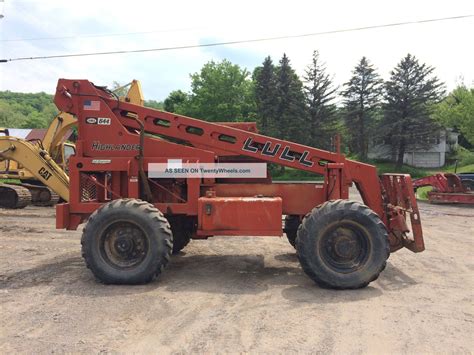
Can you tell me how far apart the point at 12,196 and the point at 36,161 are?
4758 millimetres

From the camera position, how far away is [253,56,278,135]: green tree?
54031 mm

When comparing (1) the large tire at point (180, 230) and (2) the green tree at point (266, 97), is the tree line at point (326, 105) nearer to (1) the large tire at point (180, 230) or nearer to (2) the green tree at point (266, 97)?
(2) the green tree at point (266, 97)

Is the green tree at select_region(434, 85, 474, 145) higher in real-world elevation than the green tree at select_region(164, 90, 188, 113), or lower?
lower

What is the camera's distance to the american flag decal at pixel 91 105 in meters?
6.83

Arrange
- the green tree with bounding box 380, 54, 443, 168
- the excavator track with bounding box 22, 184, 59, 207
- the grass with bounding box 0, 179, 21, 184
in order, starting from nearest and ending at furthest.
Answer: the grass with bounding box 0, 179, 21, 184
the excavator track with bounding box 22, 184, 59, 207
the green tree with bounding box 380, 54, 443, 168

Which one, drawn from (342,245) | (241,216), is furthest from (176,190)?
(342,245)

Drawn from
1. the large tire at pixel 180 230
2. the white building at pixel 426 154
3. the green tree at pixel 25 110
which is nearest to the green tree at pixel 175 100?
the green tree at pixel 25 110

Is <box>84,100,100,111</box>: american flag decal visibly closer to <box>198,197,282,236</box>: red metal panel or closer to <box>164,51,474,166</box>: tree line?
<box>198,197,282,236</box>: red metal panel

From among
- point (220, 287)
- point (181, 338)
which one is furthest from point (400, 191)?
point (181, 338)

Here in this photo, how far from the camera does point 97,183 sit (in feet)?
22.6

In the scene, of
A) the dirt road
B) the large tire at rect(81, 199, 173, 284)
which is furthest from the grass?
the large tire at rect(81, 199, 173, 284)

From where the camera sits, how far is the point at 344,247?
19.7 ft

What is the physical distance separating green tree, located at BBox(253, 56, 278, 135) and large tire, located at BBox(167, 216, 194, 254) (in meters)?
45.2

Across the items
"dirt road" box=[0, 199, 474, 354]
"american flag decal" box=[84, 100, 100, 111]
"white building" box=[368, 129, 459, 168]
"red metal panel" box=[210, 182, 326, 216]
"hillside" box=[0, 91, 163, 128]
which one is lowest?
"dirt road" box=[0, 199, 474, 354]
